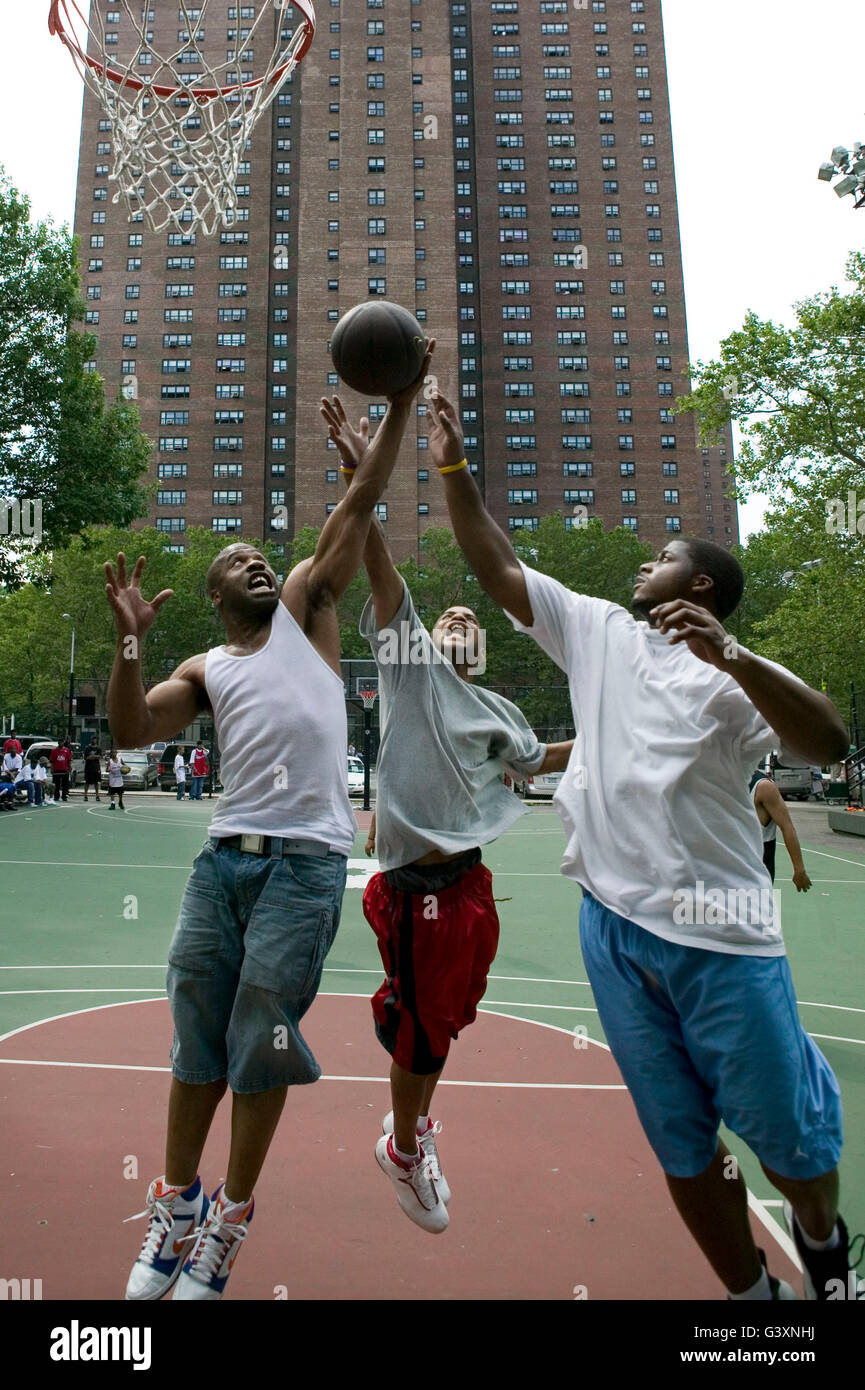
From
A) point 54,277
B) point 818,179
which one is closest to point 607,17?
point 54,277

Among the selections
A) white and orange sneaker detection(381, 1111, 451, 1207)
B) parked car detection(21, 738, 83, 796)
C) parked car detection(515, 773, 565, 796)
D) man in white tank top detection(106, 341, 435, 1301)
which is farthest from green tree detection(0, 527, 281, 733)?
white and orange sneaker detection(381, 1111, 451, 1207)

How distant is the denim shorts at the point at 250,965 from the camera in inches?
105

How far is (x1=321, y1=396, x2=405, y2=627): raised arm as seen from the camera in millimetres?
3457

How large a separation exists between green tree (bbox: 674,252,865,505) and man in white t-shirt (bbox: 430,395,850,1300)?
2441 cm

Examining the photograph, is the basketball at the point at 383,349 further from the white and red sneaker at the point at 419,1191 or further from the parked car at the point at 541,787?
the parked car at the point at 541,787

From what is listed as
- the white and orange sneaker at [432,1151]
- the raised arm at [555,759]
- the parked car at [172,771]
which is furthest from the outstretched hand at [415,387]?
the parked car at [172,771]

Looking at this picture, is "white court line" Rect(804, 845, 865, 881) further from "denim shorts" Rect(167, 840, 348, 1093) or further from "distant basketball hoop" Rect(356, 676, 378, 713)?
"denim shorts" Rect(167, 840, 348, 1093)

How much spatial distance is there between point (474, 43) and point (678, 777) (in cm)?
9658

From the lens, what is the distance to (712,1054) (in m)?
2.24

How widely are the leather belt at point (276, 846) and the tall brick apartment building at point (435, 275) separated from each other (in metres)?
66.3

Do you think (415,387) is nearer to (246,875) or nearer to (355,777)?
(246,875)

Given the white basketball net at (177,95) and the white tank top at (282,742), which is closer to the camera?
the white tank top at (282,742)

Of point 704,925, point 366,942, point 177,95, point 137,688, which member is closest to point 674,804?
point 704,925

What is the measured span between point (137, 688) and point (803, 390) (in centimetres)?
2591
